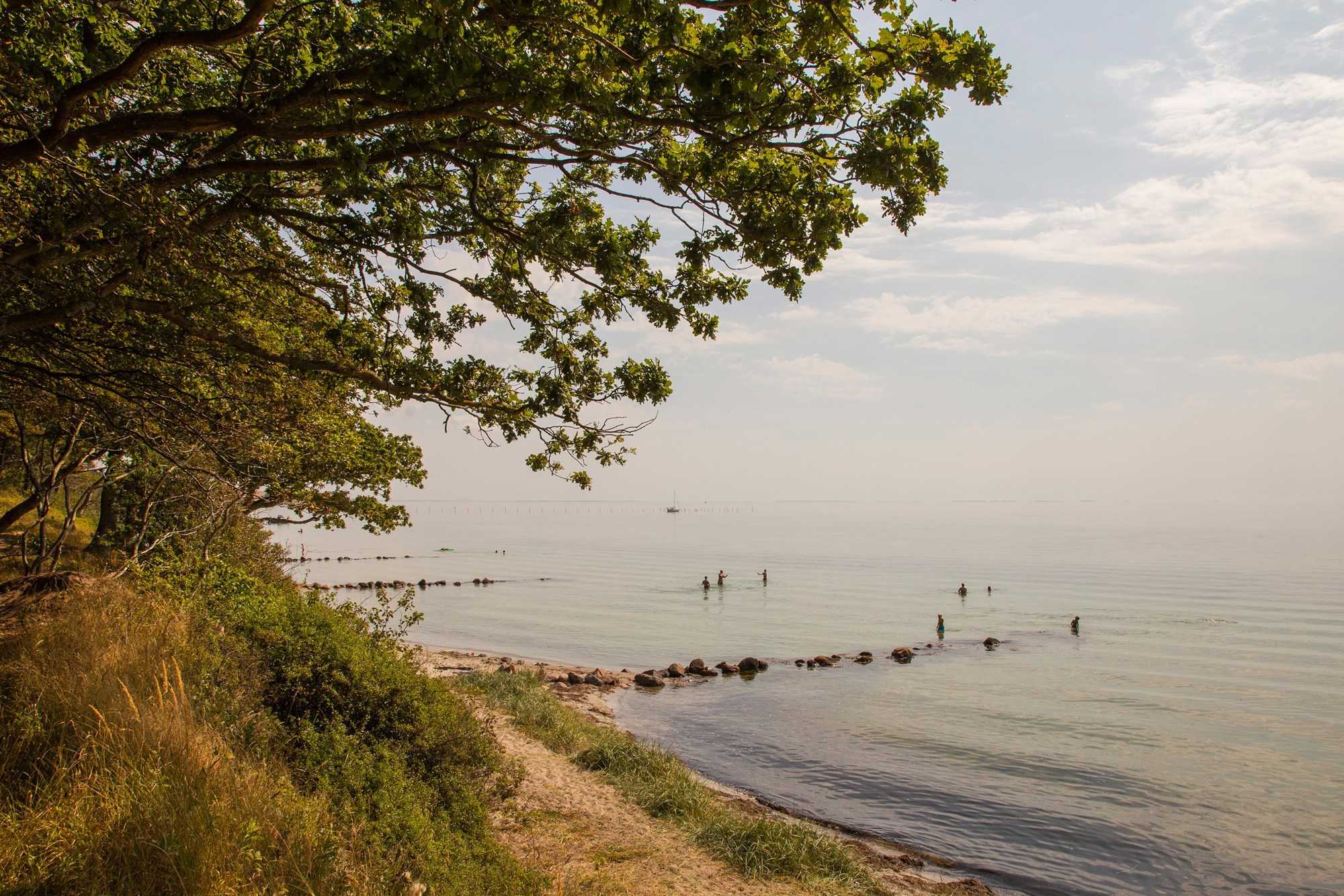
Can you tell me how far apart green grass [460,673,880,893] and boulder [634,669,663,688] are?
9773 millimetres

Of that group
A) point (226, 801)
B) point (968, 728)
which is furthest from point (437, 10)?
point (968, 728)

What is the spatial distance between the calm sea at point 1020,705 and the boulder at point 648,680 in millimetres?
1284

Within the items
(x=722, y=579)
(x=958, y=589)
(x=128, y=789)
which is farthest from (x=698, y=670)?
(x=958, y=589)

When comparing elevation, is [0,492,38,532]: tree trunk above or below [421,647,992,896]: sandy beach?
above

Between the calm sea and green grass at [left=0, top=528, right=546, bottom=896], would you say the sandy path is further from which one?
the calm sea

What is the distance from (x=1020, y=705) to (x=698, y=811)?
1898 cm

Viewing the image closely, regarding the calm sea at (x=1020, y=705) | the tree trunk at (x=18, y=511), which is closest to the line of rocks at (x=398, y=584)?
the calm sea at (x=1020, y=705)

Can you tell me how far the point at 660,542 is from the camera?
484 ft

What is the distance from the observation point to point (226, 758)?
6605mm

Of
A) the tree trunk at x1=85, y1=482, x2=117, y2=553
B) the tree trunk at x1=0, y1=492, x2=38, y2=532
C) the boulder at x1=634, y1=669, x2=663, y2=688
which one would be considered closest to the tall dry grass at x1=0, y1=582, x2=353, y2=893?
the tree trunk at x1=0, y1=492, x2=38, y2=532

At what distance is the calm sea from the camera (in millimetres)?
16156

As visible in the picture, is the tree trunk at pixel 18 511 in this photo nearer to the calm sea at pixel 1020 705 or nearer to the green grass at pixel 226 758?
the green grass at pixel 226 758

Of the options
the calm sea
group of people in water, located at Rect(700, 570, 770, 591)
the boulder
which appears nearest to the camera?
the calm sea

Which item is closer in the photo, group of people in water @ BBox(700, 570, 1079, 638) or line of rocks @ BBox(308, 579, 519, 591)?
group of people in water @ BBox(700, 570, 1079, 638)
